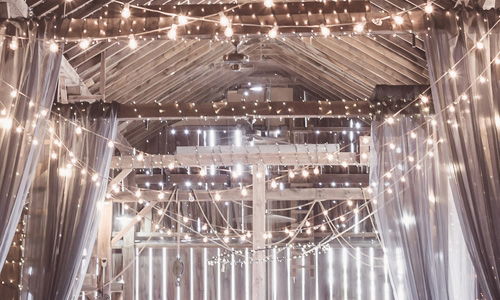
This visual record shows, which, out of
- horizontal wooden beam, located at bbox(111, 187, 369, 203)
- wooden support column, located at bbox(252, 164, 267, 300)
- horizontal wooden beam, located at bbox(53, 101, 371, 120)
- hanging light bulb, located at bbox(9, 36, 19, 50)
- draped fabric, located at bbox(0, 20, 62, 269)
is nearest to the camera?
draped fabric, located at bbox(0, 20, 62, 269)

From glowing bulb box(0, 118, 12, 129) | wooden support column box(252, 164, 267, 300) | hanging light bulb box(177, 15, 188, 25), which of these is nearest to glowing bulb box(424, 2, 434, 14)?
hanging light bulb box(177, 15, 188, 25)

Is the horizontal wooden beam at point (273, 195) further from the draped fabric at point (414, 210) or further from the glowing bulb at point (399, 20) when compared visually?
the glowing bulb at point (399, 20)

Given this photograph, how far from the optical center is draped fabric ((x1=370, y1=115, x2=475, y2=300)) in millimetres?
6484

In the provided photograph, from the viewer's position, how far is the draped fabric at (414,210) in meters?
6.48

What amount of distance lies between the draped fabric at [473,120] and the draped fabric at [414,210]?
1487mm

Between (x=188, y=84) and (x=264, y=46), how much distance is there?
147 centimetres

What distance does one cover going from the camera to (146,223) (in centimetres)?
1298

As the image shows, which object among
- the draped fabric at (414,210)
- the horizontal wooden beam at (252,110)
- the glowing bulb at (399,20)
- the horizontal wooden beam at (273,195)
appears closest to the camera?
the glowing bulb at (399,20)

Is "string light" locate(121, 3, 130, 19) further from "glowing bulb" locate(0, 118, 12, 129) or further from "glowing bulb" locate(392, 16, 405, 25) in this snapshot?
"glowing bulb" locate(392, 16, 405, 25)

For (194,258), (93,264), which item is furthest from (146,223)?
(93,264)

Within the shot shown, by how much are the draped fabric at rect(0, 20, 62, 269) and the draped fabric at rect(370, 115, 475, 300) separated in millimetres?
3450

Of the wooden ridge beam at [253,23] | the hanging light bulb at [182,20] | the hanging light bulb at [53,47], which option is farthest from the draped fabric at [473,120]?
the hanging light bulb at [53,47]

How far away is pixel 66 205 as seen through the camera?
6.36 m

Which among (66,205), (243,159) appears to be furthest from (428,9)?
(243,159)
